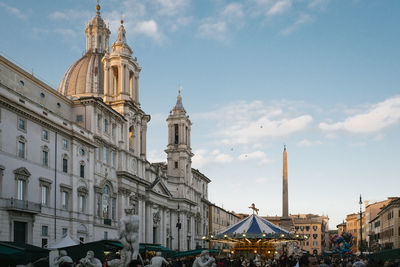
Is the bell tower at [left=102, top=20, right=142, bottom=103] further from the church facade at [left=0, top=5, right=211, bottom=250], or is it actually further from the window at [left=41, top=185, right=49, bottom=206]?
the window at [left=41, top=185, right=49, bottom=206]

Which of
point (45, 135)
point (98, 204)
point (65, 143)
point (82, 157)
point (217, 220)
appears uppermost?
point (45, 135)

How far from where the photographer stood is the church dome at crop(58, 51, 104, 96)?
65750mm

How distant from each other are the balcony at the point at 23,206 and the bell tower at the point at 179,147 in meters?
43.0

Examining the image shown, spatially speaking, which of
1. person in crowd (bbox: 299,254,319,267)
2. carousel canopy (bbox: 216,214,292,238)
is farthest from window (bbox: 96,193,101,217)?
person in crowd (bbox: 299,254,319,267)

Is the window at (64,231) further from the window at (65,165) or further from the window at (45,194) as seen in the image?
the window at (65,165)

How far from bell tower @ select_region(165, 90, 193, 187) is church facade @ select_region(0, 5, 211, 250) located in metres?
2.71

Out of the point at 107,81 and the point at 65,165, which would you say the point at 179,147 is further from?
the point at 65,165

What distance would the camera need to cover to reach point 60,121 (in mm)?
40844

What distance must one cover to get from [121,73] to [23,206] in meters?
24.0

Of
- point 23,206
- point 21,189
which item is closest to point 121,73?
point 21,189

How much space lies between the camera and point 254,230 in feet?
113

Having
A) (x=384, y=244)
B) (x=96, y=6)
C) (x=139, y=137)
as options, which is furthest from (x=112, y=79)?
(x=384, y=244)

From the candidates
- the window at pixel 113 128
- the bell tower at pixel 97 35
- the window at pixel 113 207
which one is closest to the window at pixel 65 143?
the window at pixel 113 128

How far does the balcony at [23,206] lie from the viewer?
108ft
